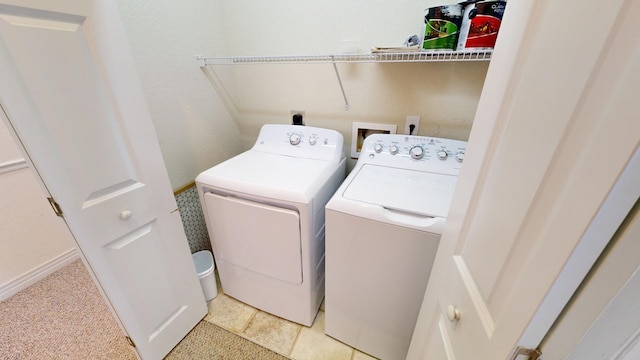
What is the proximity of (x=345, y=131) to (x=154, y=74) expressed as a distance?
126 cm

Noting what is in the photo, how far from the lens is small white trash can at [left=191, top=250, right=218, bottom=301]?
1.68 meters

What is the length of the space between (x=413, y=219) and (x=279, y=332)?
1.20 meters

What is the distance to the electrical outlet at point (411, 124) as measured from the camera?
1569 mm

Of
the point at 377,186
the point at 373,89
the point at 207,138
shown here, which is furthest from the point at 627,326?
the point at 207,138

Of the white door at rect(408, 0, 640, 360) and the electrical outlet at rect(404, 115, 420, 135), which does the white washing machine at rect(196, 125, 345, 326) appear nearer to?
the electrical outlet at rect(404, 115, 420, 135)

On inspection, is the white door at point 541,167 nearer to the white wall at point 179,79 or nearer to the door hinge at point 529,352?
the door hinge at point 529,352

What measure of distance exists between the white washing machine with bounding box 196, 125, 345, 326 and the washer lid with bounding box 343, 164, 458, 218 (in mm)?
219

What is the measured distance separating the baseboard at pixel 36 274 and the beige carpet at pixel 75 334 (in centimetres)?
5

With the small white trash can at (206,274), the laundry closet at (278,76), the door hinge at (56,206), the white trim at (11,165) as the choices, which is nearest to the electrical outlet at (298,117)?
the laundry closet at (278,76)

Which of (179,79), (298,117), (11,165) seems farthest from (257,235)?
(11,165)

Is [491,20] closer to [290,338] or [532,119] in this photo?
[532,119]

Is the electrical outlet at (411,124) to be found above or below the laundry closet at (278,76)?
below

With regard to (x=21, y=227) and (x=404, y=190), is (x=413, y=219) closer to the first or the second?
(x=404, y=190)

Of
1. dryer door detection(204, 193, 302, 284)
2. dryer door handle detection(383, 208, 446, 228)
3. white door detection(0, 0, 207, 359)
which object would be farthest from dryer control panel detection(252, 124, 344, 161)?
white door detection(0, 0, 207, 359)
